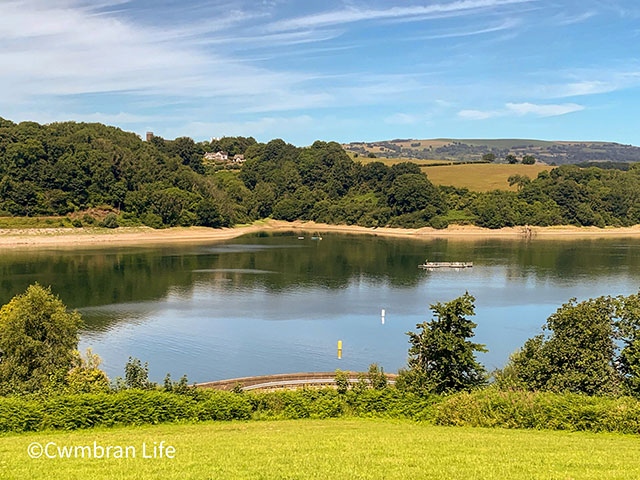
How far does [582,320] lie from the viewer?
2956 centimetres

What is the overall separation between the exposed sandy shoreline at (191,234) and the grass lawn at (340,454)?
12150 cm

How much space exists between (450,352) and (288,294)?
50736mm

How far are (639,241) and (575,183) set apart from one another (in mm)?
36559

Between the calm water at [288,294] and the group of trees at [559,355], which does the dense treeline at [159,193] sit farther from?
the group of trees at [559,355]

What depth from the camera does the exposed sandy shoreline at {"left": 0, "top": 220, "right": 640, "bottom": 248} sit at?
13362 cm

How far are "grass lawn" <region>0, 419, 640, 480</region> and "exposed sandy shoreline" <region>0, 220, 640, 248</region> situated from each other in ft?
399

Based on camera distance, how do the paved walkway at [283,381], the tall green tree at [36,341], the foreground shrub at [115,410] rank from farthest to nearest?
the paved walkway at [283,381] → the tall green tree at [36,341] → the foreground shrub at [115,410]


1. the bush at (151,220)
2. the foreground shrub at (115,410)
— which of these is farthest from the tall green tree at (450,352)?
the bush at (151,220)

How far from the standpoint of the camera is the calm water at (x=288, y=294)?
5044 cm

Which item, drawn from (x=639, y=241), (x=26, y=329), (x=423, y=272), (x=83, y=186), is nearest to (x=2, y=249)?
(x=83, y=186)

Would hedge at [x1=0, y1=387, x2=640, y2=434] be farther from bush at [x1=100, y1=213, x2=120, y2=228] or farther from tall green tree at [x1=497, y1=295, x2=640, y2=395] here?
bush at [x1=100, y1=213, x2=120, y2=228]

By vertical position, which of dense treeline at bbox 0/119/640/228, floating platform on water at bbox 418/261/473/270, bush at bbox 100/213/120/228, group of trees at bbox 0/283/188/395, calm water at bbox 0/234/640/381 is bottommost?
calm water at bbox 0/234/640/381

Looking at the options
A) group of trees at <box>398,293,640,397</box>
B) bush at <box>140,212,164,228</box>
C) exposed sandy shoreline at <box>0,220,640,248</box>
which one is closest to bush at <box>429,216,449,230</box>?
exposed sandy shoreline at <box>0,220,640,248</box>

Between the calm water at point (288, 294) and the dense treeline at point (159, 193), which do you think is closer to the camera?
the calm water at point (288, 294)
